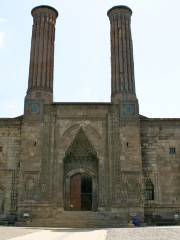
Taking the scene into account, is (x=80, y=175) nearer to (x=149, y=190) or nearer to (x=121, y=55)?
(x=149, y=190)

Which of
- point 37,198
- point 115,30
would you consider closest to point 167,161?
point 37,198

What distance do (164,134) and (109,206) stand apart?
19.7ft

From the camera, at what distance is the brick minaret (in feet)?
74.8

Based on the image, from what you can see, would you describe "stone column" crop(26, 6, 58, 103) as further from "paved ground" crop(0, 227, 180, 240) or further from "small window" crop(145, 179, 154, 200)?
"paved ground" crop(0, 227, 180, 240)

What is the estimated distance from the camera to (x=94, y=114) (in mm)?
22156

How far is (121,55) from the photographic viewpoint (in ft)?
77.5

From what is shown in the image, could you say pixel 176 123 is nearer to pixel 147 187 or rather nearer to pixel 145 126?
pixel 145 126

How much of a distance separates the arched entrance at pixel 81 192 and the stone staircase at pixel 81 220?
2113mm

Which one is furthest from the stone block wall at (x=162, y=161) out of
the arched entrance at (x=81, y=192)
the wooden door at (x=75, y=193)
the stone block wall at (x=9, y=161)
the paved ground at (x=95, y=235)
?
the paved ground at (x=95, y=235)

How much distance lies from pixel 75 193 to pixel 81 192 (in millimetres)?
397

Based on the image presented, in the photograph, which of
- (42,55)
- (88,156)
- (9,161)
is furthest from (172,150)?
(42,55)

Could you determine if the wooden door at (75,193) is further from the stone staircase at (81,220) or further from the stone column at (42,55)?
the stone column at (42,55)

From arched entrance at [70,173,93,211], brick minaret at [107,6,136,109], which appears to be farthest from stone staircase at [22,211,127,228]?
brick minaret at [107,6,136,109]

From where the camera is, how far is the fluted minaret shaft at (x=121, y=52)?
22983 mm
